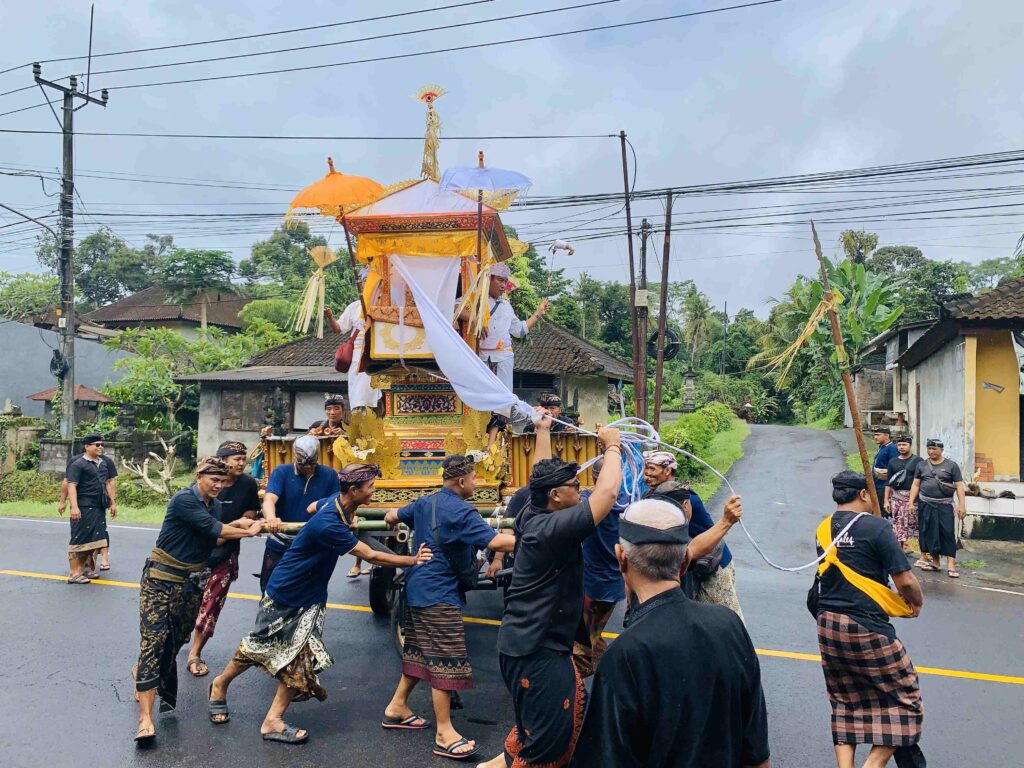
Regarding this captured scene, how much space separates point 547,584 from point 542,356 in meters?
18.7

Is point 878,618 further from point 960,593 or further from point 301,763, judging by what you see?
point 960,593

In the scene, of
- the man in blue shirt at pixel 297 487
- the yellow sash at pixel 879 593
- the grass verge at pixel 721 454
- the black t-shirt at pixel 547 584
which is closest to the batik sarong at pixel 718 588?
the yellow sash at pixel 879 593

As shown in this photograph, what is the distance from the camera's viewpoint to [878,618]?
12.5 feet

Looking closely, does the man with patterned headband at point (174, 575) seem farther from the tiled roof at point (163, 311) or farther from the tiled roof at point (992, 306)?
the tiled roof at point (163, 311)

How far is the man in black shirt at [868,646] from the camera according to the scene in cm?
371

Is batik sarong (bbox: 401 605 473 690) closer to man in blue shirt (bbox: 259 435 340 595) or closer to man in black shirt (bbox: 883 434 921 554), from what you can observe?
man in blue shirt (bbox: 259 435 340 595)

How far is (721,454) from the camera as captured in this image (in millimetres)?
19500

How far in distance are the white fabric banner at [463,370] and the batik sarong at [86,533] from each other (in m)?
5.33

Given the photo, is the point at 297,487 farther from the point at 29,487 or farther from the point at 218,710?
the point at 29,487

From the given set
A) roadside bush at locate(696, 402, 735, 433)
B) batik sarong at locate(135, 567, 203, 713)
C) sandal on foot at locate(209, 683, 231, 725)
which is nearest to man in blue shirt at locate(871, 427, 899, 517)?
sandal on foot at locate(209, 683, 231, 725)

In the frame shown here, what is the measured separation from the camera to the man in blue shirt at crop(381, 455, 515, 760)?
168 inches

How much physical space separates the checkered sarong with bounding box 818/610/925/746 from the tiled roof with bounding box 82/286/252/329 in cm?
3370

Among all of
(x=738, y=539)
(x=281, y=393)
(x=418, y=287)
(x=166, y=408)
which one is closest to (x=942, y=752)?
(x=418, y=287)

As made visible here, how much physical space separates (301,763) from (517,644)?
1858 mm
